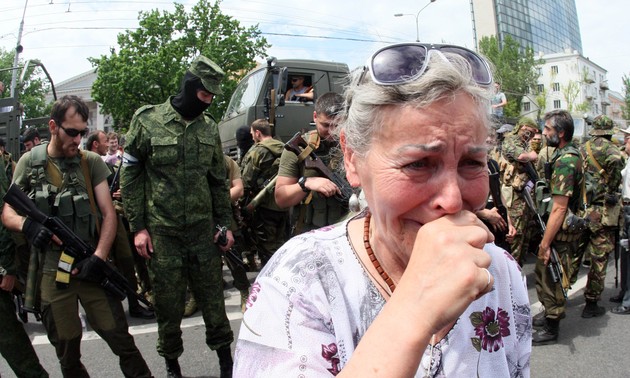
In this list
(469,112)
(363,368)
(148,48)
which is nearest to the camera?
(363,368)

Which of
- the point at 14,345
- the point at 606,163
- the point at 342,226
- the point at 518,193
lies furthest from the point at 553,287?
the point at 14,345

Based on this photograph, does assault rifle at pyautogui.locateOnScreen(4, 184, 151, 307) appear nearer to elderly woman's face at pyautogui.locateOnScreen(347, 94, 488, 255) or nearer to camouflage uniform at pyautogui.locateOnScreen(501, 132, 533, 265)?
elderly woman's face at pyautogui.locateOnScreen(347, 94, 488, 255)

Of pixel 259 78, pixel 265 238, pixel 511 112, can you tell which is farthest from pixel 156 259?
pixel 511 112

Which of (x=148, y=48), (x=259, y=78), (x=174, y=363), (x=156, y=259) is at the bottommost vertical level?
(x=174, y=363)

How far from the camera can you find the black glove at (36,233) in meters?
3.20

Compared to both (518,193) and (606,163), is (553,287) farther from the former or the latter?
(606,163)

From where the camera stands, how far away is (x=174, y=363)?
3750 mm

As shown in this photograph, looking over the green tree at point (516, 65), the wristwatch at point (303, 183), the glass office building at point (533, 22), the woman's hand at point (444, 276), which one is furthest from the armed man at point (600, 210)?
the glass office building at point (533, 22)

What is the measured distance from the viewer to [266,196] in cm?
550

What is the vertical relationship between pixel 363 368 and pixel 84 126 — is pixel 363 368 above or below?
below

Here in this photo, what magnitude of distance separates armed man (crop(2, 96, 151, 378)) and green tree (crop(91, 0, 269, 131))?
2561cm

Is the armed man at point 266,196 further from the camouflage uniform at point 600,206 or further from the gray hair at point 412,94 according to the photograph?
the gray hair at point 412,94

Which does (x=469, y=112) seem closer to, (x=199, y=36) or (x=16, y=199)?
(x=16, y=199)

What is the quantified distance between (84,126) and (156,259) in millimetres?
1071
